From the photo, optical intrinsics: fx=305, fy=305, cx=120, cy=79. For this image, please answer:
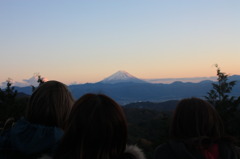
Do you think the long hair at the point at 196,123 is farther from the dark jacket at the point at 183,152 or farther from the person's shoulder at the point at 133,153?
the person's shoulder at the point at 133,153

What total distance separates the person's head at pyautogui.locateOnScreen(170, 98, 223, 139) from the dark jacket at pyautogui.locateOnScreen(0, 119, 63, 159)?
1.15 metres

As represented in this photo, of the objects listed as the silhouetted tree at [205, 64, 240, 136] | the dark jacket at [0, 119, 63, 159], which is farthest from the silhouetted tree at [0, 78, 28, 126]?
the dark jacket at [0, 119, 63, 159]

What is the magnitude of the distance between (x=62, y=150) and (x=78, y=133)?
0.20 meters

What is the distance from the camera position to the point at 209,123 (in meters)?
2.89

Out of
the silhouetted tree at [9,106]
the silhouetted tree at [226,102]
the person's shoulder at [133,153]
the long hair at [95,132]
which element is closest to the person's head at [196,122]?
the person's shoulder at [133,153]

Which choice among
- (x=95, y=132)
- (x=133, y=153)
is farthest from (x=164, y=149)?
(x=95, y=132)

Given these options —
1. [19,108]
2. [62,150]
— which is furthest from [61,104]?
[19,108]

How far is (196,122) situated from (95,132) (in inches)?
43.6

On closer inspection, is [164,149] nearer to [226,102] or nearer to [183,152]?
[183,152]

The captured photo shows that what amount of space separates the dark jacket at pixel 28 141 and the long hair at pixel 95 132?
28 cm

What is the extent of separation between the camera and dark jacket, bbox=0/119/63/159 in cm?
262

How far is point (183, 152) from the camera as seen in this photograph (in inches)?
113

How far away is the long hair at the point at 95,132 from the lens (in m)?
2.27

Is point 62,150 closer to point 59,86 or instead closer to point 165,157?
point 59,86
